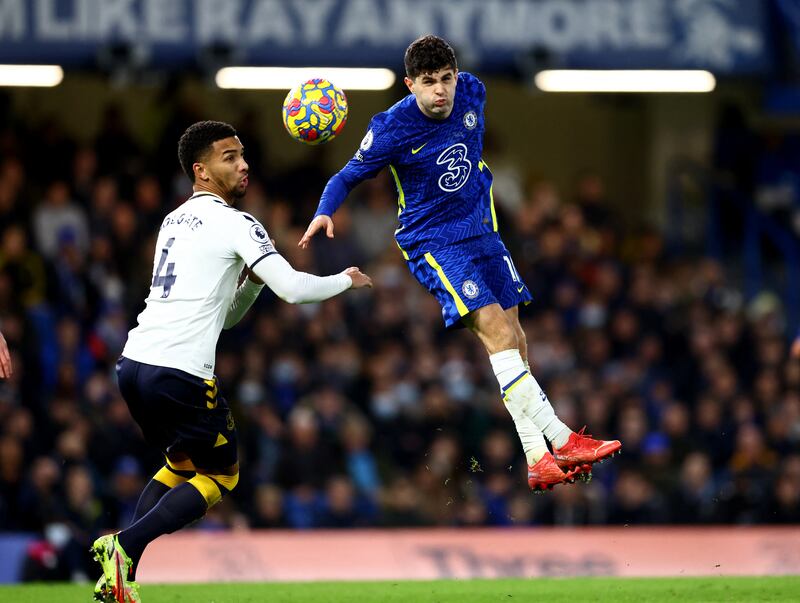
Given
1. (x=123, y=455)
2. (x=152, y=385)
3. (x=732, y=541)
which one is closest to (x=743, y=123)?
(x=732, y=541)

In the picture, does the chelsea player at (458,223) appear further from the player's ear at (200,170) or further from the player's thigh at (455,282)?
the player's ear at (200,170)

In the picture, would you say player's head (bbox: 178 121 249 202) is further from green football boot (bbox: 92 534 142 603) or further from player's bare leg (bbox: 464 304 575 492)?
green football boot (bbox: 92 534 142 603)

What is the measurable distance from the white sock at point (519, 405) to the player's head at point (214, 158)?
1709 millimetres

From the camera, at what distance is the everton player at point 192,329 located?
291 inches

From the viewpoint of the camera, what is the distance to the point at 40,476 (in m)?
12.6

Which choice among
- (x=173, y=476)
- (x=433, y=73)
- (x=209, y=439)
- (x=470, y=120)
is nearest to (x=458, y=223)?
(x=470, y=120)

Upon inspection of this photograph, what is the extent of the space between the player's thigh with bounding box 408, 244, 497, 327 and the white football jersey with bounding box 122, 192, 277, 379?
129cm

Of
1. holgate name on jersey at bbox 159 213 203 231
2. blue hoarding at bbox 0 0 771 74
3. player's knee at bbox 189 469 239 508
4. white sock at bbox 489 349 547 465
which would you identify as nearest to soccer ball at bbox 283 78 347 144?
holgate name on jersey at bbox 159 213 203 231

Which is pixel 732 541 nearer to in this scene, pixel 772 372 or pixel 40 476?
pixel 772 372

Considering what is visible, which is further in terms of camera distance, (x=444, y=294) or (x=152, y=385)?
(x=444, y=294)

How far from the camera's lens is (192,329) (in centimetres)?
744

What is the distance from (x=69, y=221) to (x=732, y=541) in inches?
274

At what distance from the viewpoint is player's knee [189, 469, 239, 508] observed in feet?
25.3

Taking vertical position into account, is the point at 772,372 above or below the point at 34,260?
below
